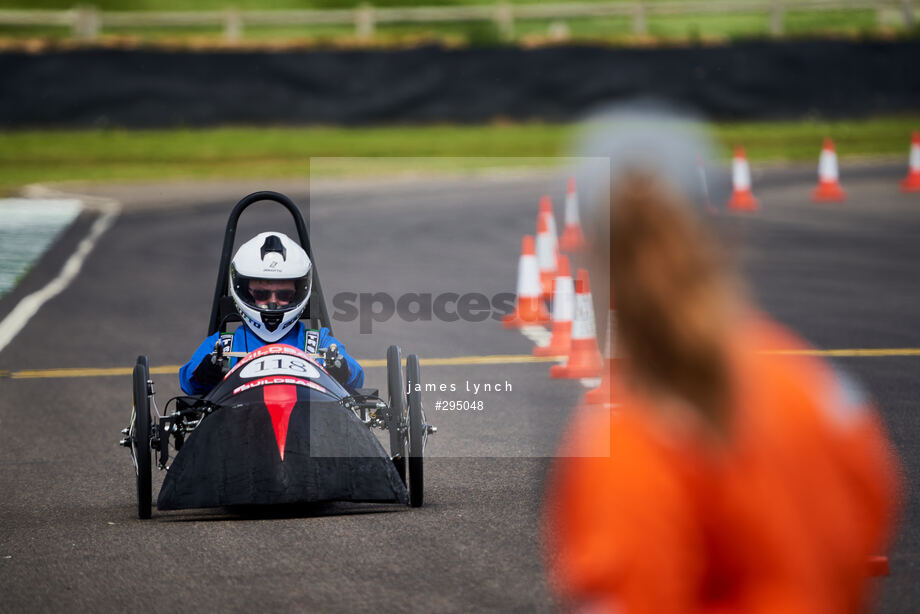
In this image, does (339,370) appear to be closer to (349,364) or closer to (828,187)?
(349,364)

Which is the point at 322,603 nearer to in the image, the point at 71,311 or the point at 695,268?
the point at 695,268

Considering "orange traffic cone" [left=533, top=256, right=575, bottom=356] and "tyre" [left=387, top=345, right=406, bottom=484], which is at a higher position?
"orange traffic cone" [left=533, top=256, right=575, bottom=356]

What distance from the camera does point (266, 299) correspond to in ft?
24.7

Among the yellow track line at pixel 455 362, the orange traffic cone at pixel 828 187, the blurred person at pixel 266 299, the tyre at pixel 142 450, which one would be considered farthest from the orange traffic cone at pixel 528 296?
the orange traffic cone at pixel 828 187

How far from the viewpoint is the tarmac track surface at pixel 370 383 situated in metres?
5.66

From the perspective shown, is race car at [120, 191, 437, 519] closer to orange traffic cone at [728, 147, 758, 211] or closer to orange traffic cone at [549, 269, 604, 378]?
orange traffic cone at [549, 269, 604, 378]

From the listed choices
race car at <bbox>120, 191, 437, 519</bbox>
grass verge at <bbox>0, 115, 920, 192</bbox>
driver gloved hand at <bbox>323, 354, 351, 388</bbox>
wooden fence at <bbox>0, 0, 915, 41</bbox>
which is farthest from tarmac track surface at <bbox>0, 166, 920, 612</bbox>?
wooden fence at <bbox>0, 0, 915, 41</bbox>

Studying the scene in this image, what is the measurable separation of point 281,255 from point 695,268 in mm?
5517

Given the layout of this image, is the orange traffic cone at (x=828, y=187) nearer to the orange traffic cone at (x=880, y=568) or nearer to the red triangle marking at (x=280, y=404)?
the red triangle marking at (x=280, y=404)

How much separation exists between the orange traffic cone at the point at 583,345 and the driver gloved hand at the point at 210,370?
360 cm

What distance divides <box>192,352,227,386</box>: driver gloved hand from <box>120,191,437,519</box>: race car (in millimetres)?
243

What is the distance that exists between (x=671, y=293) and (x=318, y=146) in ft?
91.3

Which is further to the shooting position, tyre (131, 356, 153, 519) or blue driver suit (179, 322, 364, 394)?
blue driver suit (179, 322, 364, 394)

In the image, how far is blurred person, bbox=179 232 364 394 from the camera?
7473 mm
